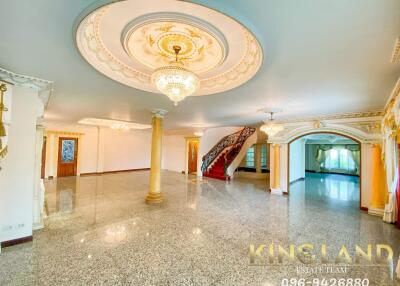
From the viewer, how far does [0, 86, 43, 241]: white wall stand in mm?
2752

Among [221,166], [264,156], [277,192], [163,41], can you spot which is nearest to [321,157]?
[264,156]

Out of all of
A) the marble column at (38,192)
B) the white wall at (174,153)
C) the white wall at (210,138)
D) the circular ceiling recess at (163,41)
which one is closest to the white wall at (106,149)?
the white wall at (174,153)

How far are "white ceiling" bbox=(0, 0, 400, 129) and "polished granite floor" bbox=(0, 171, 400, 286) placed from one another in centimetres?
270

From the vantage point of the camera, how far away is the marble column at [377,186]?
14.7ft

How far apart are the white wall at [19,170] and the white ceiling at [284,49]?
1.94 feet

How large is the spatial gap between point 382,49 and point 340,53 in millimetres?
386

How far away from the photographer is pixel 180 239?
3074mm

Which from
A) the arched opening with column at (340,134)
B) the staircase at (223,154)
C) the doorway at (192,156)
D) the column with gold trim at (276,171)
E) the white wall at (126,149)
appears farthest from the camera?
the doorway at (192,156)

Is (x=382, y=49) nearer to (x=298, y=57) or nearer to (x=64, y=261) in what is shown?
(x=298, y=57)

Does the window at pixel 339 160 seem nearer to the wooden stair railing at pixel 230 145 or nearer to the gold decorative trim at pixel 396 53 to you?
the wooden stair railing at pixel 230 145

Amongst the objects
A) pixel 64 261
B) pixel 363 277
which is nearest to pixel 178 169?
pixel 64 261

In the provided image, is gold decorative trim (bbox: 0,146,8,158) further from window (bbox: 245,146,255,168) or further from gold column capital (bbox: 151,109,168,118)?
window (bbox: 245,146,255,168)

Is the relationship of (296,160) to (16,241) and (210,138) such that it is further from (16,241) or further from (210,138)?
(16,241)

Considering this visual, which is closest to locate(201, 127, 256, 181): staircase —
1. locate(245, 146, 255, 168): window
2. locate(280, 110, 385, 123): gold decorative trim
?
locate(245, 146, 255, 168): window
